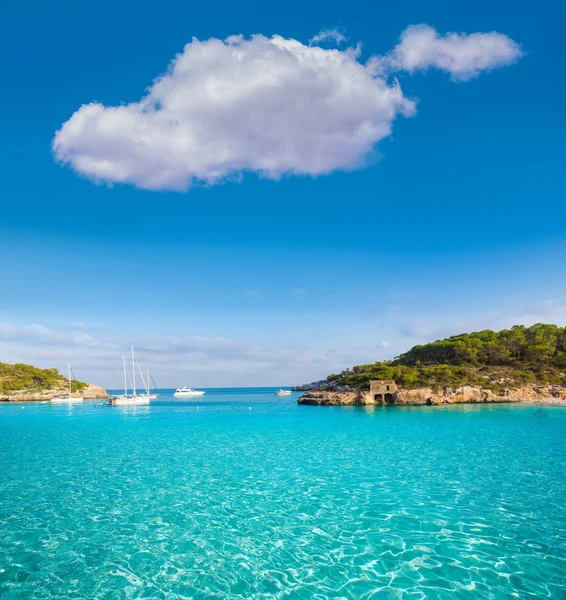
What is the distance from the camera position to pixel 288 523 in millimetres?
15328

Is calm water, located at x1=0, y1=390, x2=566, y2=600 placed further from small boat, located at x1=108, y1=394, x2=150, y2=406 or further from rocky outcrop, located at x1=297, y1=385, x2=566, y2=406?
small boat, located at x1=108, y1=394, x2=150, y2=406

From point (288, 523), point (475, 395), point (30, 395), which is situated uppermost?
point (288, 523)

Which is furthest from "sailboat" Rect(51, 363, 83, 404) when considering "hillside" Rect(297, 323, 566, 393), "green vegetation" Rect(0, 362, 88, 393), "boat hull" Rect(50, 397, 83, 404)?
"hillside" Rect(297, 323, 566, 393)

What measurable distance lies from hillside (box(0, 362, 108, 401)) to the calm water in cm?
11155

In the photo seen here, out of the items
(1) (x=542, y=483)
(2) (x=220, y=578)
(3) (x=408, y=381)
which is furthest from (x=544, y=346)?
Answer: (2) (x=220, y=578)

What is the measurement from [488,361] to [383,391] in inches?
1420

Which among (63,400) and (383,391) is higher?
(383,391)

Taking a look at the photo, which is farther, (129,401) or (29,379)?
(29,379)

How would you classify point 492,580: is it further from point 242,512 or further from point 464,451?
point 464,451

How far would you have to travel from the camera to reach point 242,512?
16.8 m

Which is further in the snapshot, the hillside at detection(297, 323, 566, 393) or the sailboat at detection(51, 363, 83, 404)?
the sailboat at detection(51, 363, 83, 404)

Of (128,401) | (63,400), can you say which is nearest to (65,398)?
(63,400)

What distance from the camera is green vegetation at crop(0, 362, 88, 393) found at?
128 meters

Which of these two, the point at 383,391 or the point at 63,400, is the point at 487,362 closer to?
the point at 383,391
